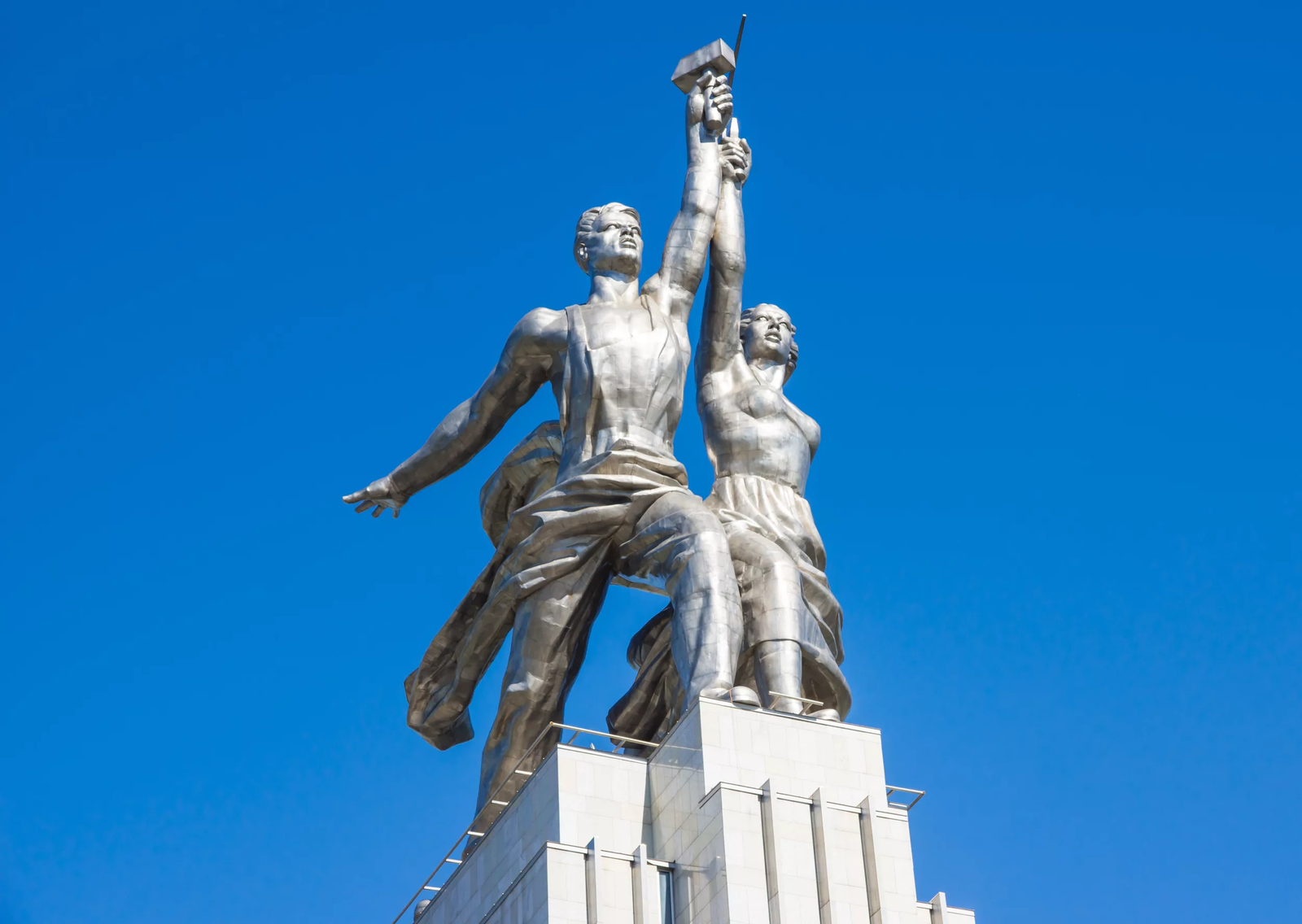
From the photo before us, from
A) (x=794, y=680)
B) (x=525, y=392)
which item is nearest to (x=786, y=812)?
(x=794, y=680)

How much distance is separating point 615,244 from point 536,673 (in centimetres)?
465

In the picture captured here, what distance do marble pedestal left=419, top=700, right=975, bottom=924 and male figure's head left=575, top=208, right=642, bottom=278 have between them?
5710mm

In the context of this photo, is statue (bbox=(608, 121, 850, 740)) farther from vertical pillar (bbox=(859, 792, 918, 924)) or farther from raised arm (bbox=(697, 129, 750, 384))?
vertical pillar (bbox=(859, 792, 918, 924))

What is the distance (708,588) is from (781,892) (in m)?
3.49

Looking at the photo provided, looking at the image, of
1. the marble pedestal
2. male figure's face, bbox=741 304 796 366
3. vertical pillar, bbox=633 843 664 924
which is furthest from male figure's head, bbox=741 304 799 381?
vertical pillar, bbox=633 843 664 924

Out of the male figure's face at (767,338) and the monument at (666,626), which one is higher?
the male figure's face at (767,338)

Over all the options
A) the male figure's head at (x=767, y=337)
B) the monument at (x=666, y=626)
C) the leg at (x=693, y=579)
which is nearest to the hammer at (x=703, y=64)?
the monument at (x=666, y=626)

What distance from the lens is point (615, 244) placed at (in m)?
25.4

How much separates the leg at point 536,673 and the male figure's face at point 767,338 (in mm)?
3518

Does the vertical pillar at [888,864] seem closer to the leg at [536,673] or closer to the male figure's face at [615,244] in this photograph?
the leg at [536,673]

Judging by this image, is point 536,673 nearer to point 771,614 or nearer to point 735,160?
point 771,614

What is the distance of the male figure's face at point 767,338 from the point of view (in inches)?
1040

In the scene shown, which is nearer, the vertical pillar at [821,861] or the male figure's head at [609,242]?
the vertical pillar at [821,861]

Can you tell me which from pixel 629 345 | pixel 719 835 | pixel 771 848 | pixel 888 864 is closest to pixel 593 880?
pixel 719 835
